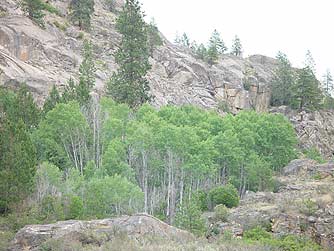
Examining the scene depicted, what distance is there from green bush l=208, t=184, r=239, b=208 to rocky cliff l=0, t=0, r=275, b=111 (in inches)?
698

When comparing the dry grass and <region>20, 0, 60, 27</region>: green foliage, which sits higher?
<region>20, 0, 60, 27</region>: green foliage

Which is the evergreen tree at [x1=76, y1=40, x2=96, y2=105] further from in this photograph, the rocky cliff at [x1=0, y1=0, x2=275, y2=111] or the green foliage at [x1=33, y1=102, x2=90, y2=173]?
the green foliage at [x1=33, y1=102, x2=90, y2=173]

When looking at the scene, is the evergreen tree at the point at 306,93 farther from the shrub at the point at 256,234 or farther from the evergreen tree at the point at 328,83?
the shrub at the point at 256,234

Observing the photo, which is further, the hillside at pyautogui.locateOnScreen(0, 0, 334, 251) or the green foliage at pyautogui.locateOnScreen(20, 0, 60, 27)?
the green foliage at pyautogui.locateOnScreen(20, 0, 60, 27)

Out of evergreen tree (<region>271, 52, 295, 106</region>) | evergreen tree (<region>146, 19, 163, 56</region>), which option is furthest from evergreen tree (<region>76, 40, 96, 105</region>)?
evergreen tree (<region>271, 52, 295, 106</region>)

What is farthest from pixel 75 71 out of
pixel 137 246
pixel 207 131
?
pixel 137 246

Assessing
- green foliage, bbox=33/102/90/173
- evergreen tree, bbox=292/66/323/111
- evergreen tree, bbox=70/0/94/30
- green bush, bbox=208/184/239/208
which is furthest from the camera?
evergreen tree, bbox=292/66/323/111

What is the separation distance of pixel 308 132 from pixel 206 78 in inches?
646

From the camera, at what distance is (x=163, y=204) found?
35031 millimetres

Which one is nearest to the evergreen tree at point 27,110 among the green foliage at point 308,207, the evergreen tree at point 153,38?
the green foliage at point 308,207

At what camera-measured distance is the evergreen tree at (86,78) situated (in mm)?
40625

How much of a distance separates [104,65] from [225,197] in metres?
28.1

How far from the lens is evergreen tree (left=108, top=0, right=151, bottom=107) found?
4647cm

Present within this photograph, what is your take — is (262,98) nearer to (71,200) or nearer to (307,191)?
(307,191)
